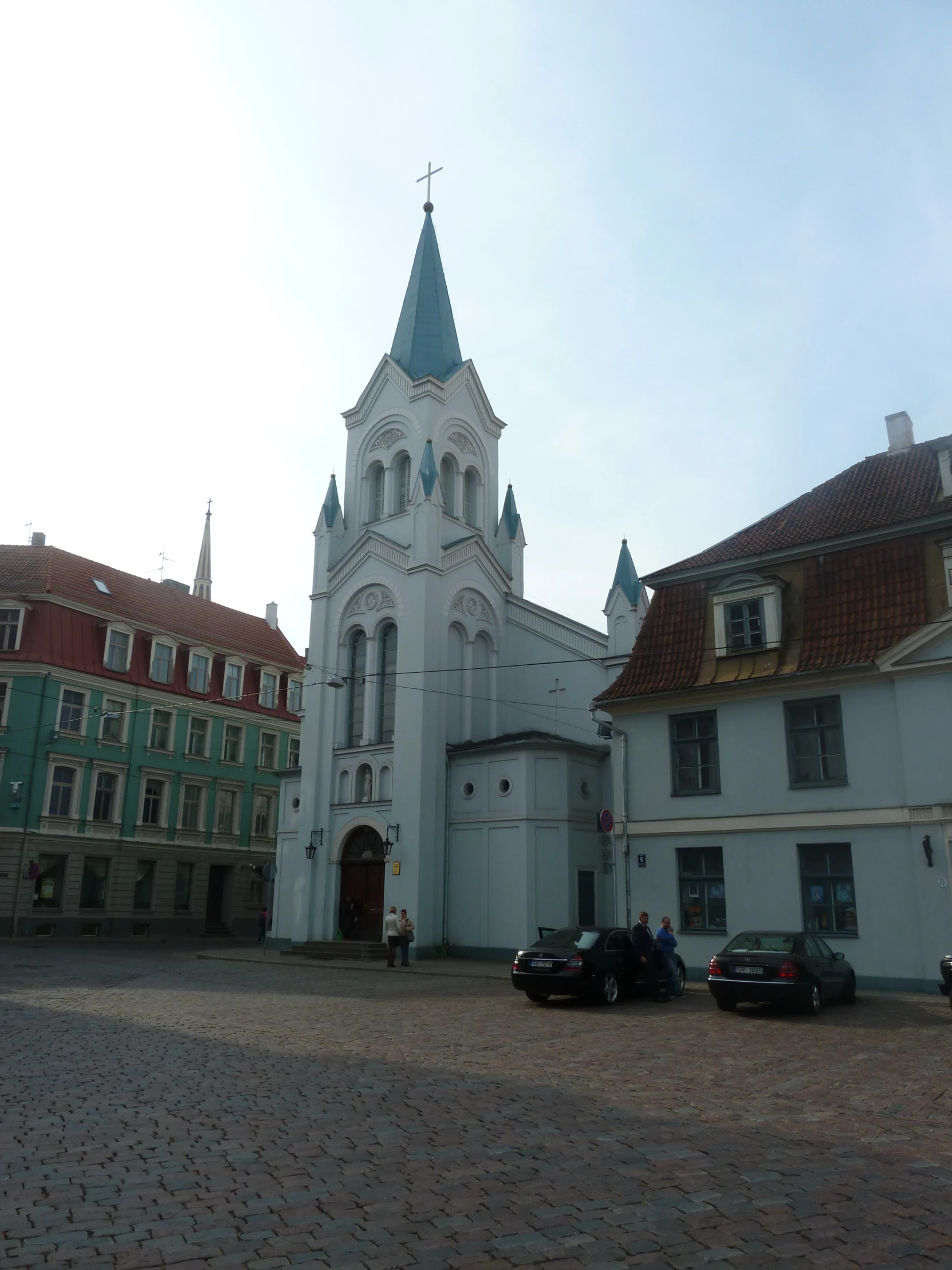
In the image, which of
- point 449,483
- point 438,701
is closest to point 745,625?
point 438,701

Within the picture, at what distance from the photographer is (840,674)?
2116 centimetres

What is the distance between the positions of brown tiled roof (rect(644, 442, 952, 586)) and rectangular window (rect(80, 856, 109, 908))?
89.2 feet

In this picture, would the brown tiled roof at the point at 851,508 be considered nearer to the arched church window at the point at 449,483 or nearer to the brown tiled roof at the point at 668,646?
the brown tiled roof at the point at 668,646

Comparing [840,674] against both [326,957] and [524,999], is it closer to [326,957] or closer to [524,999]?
[524,999]

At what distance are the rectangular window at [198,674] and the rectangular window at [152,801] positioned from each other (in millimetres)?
4723

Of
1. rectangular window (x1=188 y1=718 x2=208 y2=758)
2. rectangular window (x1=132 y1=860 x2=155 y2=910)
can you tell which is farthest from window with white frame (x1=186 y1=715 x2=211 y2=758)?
rectangular window (x1=132 y1=860 x2=155 y2=910)

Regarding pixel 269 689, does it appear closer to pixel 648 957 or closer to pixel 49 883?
pixel 49 883

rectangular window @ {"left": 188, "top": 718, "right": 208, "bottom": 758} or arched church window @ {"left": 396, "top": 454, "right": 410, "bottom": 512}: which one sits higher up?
arched church window @ {"left": 396, "top": 454, "right": 410, "bottom": 512}

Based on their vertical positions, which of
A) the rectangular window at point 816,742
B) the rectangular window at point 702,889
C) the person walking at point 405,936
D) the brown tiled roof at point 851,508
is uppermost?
the brown tiled roof at point 851,508

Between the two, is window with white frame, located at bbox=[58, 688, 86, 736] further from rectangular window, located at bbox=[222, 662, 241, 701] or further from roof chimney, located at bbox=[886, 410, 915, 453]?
roof chimney, located at bbox=[886, 410, 915, 453]

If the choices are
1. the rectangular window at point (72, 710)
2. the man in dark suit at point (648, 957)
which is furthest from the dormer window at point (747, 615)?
the rectangular window at point (72, 710)

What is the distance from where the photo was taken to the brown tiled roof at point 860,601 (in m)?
20.8

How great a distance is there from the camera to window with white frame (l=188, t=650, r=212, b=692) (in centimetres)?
4669

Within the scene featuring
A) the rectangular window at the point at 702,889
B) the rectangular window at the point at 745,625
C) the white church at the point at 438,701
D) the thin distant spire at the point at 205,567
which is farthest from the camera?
the thin distant spire at the point at 205,567
